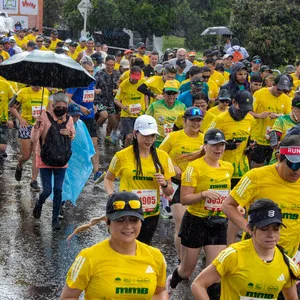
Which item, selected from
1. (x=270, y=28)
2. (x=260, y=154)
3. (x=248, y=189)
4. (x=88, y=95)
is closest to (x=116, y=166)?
(x=248, y=189)

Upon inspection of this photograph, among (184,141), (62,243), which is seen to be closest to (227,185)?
(184,141)

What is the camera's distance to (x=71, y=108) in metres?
11.4

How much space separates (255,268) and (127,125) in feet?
33.4

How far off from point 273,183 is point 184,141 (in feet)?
10.3

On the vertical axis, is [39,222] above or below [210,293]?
below

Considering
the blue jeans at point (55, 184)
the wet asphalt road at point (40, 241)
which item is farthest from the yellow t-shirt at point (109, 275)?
the blue jeans at point (55, 184)

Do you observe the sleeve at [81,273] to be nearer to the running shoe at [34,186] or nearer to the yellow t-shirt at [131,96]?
the running shoe at [34,186]

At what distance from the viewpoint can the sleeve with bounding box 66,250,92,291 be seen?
4.93m

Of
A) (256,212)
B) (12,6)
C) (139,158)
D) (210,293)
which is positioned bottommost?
(12,6)

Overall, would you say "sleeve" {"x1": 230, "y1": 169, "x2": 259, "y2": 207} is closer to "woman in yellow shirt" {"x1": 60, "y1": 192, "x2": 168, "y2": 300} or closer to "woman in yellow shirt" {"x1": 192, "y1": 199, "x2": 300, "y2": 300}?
"woman in yellow shirt" {"x1": 192, "y1": 199, "x2": 300, "y2": 300}

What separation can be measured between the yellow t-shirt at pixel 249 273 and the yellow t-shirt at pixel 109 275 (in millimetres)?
506

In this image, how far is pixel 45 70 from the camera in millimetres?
11094

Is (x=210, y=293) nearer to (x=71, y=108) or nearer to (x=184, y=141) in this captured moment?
(x=184, y=141)

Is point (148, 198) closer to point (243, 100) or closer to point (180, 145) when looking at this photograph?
point (180, 145)
